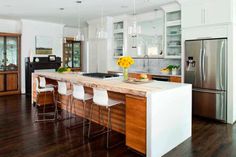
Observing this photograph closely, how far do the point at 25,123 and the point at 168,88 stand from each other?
3.01 metres

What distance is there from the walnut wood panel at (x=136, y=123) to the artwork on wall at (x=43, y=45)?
6113 mm

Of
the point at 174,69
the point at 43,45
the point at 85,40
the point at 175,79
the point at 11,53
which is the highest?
the point at 85,40

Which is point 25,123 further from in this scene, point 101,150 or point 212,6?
point 212,6

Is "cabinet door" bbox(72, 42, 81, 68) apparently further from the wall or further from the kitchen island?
the kitchen island

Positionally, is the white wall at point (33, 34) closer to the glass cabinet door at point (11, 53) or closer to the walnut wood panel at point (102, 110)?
the glass cabinet door at point (11, 53)

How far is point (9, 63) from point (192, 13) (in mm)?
6519

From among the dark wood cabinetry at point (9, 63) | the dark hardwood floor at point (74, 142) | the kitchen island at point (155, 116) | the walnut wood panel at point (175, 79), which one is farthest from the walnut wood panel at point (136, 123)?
the dark wood cabinetry at point (9, 63)

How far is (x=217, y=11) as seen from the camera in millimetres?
4340

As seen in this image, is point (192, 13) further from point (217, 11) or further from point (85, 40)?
point (85, 40)

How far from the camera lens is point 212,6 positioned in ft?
14.5

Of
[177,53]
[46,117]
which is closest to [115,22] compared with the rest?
[177,53]

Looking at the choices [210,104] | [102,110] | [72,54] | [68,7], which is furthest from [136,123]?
[72,54]

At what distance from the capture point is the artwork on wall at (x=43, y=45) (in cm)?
788

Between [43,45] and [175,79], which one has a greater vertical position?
[43,45]
